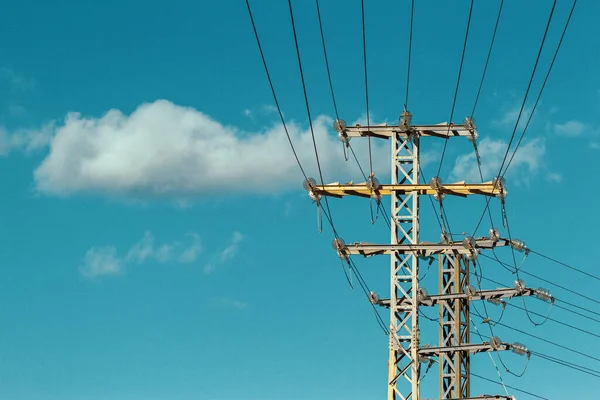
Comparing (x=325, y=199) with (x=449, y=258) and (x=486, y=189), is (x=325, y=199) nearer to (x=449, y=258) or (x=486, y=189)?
(x=486, y=189)

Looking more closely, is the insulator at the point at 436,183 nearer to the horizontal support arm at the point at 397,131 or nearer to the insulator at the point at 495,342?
the horizontal support arm at the point at 397,131

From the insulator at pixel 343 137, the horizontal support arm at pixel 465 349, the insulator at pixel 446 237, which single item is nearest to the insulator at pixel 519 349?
the horizontal support arm at pixel 465 349

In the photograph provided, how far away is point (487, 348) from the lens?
47.5 meters

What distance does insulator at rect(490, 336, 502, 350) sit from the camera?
157ft

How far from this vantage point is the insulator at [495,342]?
4788 centimetres

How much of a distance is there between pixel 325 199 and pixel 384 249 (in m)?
2.30

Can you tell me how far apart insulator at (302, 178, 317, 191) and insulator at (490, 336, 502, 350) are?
11520 millimetres

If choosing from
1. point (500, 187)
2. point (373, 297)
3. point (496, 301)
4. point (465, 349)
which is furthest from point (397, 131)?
point (496, 301)

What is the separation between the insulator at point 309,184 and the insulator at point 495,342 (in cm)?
1152

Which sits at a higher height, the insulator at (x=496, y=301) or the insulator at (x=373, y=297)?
the insulator at (x=496, y=301)

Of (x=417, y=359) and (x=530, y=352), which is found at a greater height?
Result: (x=530, y=352)

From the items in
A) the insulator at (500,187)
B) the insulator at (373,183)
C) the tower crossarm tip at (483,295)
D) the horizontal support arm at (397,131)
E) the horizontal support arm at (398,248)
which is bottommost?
the horizontal support arm at (398,248)

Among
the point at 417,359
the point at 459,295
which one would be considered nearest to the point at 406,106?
the point at 417,359

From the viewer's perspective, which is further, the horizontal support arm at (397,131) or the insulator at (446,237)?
the insulator at (446,237)
